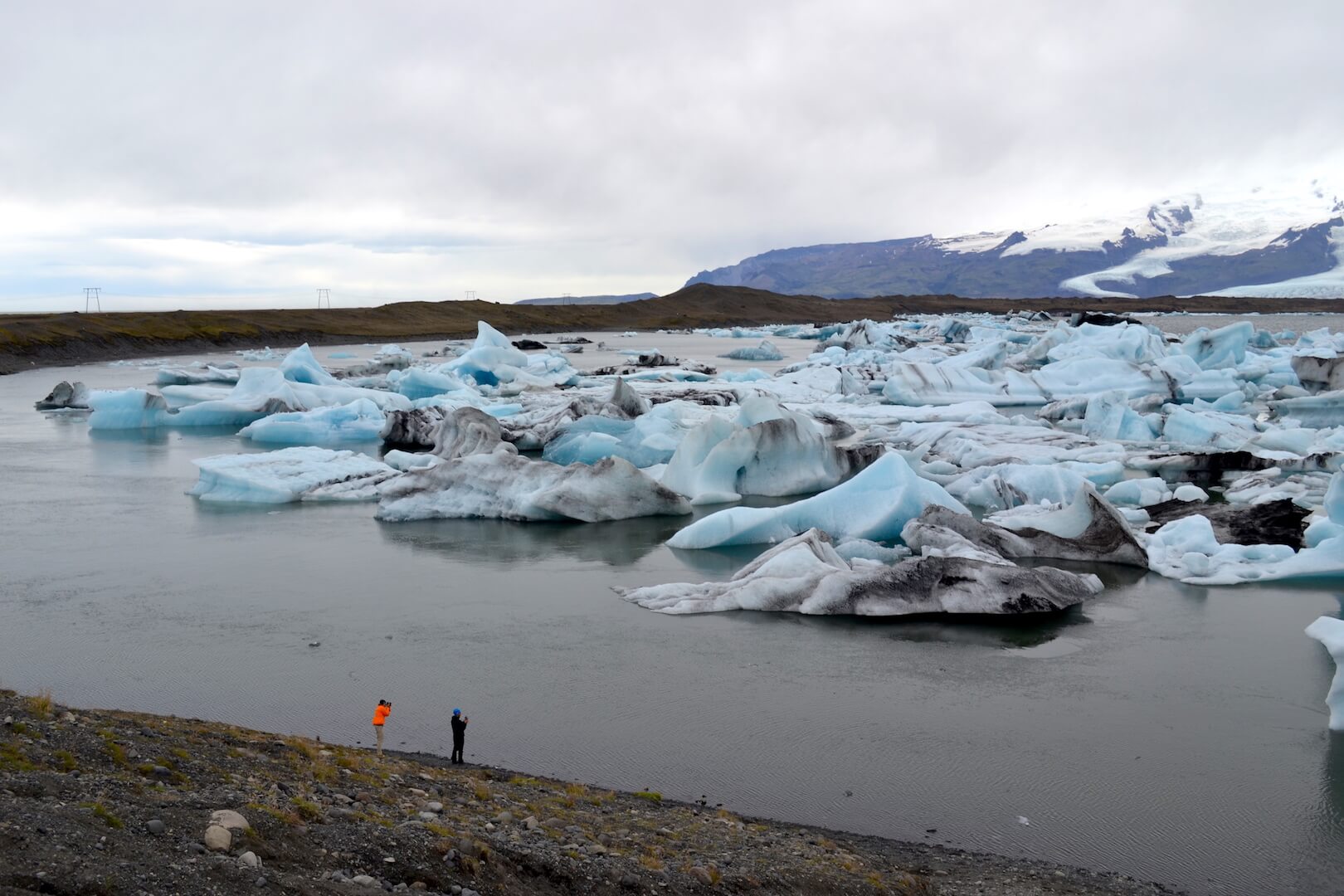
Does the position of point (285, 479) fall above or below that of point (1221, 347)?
below

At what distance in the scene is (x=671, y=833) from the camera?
4.16m

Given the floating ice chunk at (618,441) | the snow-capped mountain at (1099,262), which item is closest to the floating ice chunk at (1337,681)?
the floating ice chunk at (618,441)

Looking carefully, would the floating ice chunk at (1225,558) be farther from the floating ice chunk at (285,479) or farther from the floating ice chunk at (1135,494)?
the floating ice chunk at (285,479)

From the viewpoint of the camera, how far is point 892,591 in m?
7.59

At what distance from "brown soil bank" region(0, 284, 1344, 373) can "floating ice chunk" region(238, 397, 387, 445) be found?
15.9 meters

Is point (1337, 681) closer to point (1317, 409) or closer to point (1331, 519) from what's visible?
point (1331, 519)

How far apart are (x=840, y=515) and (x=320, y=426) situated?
9.36m

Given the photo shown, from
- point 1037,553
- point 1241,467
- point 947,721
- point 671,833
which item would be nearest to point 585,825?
point 671,833

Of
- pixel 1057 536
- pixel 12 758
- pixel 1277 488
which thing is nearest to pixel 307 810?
pixel 12 758

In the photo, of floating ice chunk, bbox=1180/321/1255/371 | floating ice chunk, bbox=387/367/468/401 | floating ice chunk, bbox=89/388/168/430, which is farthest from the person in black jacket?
floating ice chunk, bbox=1180/321/1255/371

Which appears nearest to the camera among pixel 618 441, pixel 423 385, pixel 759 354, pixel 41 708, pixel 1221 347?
pixel 41 708

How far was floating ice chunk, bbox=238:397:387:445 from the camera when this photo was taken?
16.2 meters

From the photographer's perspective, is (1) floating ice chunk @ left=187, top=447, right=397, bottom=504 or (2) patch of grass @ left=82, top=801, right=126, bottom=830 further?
(1) floating ice chunk @ left=187, top=447, right=397, bottom=504

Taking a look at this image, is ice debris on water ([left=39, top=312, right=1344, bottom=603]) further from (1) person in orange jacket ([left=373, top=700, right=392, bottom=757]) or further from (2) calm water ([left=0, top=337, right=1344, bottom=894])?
(1) person in orange jacket ([left=373, top=700, right=392, bottom=757])
